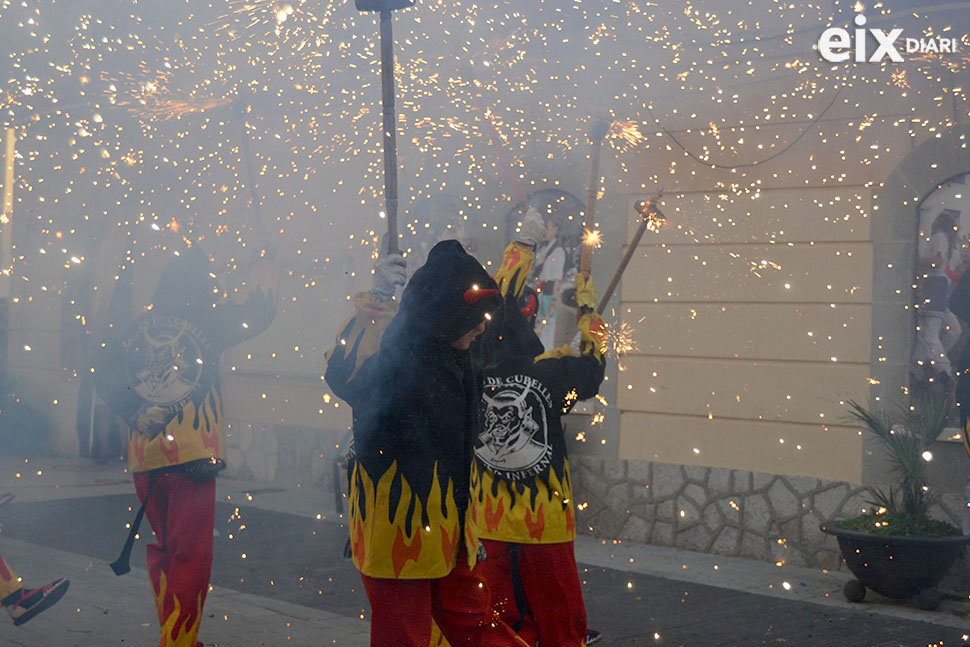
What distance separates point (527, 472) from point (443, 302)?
1203mm

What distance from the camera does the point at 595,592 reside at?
20.0 ft

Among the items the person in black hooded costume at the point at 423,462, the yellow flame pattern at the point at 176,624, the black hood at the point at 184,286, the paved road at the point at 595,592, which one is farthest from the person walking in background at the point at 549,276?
the person in black hooded costume at the point at 423,462

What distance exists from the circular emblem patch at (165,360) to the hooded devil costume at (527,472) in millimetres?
1095

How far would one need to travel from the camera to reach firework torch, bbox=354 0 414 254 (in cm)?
376

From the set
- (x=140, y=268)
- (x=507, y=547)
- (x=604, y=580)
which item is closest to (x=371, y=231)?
→ (x=140, y=268)

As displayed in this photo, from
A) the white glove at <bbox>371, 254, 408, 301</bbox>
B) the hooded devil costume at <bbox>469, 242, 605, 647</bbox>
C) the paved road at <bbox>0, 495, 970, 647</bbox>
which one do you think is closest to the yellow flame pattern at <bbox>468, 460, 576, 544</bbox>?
the hooded devil costume at <bbox>469, 242, 605, 647</bbox>

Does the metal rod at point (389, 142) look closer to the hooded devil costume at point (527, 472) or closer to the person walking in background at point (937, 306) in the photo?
the hooded devil costume at point (527, 472)

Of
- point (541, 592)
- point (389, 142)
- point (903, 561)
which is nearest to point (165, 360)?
point (389, 142)

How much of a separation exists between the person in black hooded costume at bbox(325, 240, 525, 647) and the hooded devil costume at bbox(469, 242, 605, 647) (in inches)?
32.5

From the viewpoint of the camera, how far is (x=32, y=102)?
5.19 m

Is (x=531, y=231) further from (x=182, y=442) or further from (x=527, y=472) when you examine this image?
(x=182, y=442)

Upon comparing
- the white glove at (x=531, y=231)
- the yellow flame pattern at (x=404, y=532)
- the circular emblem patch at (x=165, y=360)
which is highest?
the white glove at (x=531, y=231)

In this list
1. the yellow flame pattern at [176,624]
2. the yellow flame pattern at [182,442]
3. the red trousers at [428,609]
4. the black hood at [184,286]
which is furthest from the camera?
the black hood at [184,286]

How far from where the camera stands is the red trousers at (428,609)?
323 centimetres
